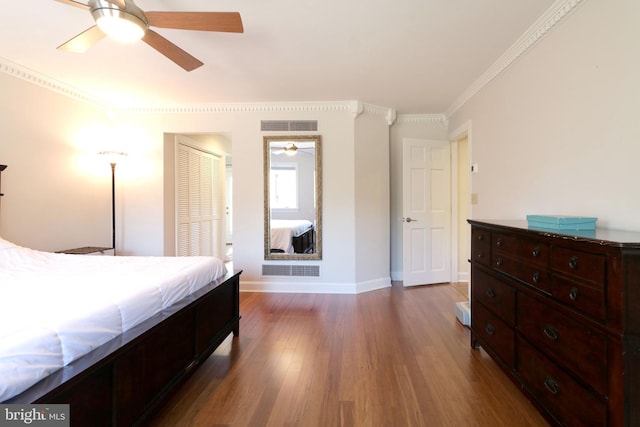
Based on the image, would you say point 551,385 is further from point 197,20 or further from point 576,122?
point 197,20

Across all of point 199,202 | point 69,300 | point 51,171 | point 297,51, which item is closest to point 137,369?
point 69,300

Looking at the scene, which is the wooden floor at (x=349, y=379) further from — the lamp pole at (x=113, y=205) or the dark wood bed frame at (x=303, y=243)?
the lamp pole at (x=113, y=205)

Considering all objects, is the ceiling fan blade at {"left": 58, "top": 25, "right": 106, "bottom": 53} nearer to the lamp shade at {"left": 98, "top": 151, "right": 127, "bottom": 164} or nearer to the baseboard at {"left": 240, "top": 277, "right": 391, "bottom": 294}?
the lamp shade at {"left": 98, "top": 151, "right": 127, "bottom": 164}

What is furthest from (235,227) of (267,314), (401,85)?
(401,85)

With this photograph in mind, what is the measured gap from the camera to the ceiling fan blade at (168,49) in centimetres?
182

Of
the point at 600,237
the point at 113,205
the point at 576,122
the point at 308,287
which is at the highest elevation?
the point at 576,122

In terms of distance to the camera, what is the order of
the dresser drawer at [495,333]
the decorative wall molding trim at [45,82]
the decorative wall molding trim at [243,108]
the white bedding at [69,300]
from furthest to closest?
the decorative wall molding trim at [243,108] < the decorative wall molding trim at [45,82] < the dresser drawer at [495,333] < the white bedding at [69,300]

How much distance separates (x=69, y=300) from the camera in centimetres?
131

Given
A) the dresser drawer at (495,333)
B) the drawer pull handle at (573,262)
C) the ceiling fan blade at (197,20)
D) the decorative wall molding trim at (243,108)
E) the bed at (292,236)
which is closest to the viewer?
the drawer pull handle at (573,262)

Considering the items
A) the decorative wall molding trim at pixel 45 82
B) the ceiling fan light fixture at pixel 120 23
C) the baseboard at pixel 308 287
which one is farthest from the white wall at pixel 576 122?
the decorative wall molding trim at pixel 45 82

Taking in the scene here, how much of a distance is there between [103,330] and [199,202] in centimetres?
369

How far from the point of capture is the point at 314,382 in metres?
1.91

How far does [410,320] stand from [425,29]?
260 centimetres

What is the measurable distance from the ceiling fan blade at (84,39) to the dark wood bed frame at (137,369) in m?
1.79
